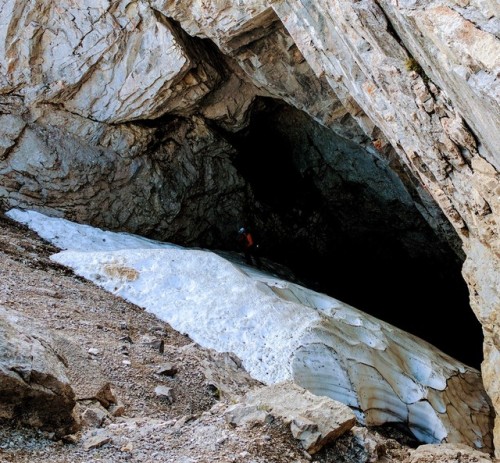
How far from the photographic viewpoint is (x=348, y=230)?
26297 mm

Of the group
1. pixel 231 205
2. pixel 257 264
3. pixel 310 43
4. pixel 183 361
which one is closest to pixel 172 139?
pixel 231 205

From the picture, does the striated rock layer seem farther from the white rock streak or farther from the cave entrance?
the cave entrance

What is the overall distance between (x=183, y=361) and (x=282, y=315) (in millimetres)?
2835

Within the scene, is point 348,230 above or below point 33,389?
below

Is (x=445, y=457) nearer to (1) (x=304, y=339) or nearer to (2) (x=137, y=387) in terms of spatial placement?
(2) (x=137, y=387)

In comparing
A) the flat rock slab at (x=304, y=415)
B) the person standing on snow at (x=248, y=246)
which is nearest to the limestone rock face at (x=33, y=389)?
the flat rock slab at (x=304, y=415)

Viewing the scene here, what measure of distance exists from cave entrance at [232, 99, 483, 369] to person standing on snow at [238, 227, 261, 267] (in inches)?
117

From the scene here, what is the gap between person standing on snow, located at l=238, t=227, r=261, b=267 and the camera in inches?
838

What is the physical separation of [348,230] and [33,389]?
20423mm

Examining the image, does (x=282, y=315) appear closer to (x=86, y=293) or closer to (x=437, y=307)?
(x=86, y=293)

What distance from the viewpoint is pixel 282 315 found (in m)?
13.5

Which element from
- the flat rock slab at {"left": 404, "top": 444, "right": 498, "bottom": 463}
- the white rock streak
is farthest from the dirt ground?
the white rock streak

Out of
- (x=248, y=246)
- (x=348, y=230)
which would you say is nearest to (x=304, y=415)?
(x=248, y=246)

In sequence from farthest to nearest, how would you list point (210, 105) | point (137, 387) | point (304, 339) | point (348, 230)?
point (348, 230) < point (210, 105) < point (304, 339) < point (137, 387)
